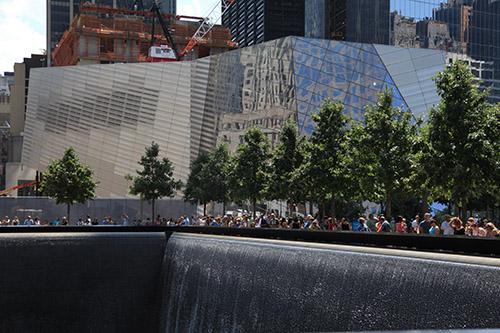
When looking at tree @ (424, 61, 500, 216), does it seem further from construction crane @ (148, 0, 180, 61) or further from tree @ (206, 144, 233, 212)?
construction crane @ (148, 0, 180, 61)

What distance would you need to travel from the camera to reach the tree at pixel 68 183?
57.7m

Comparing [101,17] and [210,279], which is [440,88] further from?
[101,17]

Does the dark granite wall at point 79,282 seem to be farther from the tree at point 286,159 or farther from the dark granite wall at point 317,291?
the tree at point 286,159

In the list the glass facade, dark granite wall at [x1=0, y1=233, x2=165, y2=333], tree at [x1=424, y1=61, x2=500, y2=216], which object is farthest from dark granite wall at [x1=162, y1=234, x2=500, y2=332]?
the glass facade

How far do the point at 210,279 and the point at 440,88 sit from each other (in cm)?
1445

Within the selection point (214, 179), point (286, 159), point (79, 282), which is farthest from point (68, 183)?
point (79, 282)

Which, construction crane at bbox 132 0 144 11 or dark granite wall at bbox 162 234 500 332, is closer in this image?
dark granite wall at bbox 162 234 500 332

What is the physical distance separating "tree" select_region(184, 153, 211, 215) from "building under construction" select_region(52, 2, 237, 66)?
6891cm

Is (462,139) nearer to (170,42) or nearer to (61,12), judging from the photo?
(170,42)

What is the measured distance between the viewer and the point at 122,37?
13200 centimetres

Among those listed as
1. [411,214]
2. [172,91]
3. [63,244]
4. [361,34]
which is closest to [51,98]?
[172,91]

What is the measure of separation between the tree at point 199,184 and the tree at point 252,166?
10626mm

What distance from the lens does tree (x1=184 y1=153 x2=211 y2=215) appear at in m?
58.5

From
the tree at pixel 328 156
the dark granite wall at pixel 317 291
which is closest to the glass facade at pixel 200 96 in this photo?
the tree at pixel 328 156
